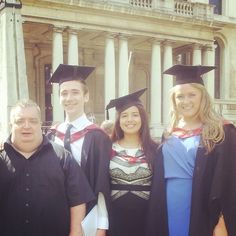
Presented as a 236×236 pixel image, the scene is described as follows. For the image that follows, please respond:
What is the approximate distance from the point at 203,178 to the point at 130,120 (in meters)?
0.98

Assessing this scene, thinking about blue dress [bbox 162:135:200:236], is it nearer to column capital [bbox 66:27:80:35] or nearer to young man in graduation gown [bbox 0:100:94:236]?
young man in graduation gown [bbox 0:100:94:236]

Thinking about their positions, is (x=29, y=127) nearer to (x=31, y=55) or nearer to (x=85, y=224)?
(x=85, y=224)

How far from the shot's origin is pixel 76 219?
155 inches

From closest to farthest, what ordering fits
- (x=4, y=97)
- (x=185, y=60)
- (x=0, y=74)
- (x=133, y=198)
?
1. (x=133, y=198)
2. (x=4, y=97)
3. (x=0, y=74)
4. (x=185, y=60)

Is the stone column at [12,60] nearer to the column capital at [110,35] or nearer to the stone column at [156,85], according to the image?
the column capital at [110,35]

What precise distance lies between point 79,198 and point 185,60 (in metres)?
26.6

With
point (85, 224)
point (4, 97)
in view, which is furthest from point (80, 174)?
point (4, 97)

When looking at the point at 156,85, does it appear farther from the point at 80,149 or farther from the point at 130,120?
the point at 80,149

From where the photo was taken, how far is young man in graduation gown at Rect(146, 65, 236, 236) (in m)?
4.25

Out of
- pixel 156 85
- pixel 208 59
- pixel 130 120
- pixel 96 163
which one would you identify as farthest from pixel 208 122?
pixel 208 59

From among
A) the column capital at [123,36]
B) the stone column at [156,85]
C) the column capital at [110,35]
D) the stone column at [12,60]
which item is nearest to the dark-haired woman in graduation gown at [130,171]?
the stone column at [12,60]

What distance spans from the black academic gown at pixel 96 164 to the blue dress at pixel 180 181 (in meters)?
0.60

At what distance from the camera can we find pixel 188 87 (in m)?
4.54

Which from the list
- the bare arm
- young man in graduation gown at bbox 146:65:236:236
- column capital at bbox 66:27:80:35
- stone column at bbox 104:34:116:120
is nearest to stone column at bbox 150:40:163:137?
stone column at bbox 104:34:116:120
